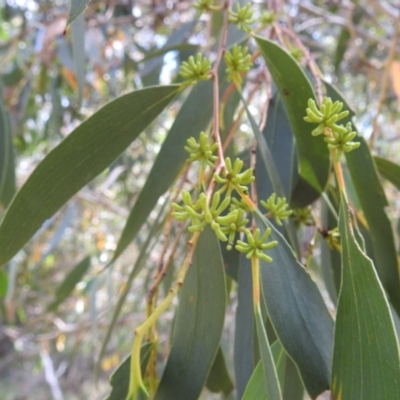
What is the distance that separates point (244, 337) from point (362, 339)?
19cm

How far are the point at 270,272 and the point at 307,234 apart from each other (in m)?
0.39

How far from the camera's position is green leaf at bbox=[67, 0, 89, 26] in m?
0.40

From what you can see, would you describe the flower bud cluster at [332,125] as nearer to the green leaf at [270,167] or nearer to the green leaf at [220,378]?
the green leaf at [270,167]

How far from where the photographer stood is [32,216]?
569mm

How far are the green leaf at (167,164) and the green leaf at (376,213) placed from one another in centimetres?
24

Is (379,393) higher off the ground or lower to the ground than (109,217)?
lower

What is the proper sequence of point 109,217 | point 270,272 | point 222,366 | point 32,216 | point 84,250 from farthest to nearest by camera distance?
point 84,250 → point 109,217 → point 222,366 → point 32,216 → point 270,272

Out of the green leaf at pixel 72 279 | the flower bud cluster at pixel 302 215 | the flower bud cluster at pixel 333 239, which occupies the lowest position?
the green leaf at pixel 72 279

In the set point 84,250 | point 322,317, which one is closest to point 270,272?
point 322,317

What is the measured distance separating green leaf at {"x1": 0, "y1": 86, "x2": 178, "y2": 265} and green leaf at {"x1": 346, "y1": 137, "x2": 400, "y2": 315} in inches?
11.6

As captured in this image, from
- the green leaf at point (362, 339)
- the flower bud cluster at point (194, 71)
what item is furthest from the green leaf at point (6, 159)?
the green leaf at point (362, 339)

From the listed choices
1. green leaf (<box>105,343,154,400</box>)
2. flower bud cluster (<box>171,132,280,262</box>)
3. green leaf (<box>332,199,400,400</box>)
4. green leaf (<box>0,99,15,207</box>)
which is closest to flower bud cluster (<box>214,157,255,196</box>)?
flower bud cluster (<box>171,132,280,262</box>)

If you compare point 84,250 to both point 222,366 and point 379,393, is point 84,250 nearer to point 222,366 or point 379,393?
point 222,366

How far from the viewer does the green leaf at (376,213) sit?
64cm
